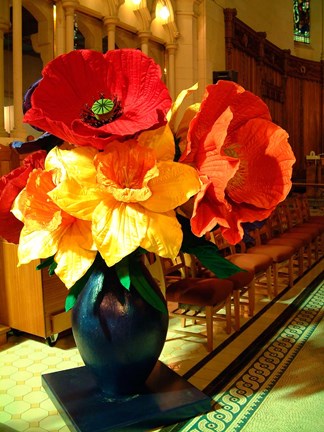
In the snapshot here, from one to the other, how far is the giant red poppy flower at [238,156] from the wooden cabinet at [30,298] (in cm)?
211

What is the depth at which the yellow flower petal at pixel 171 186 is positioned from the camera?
41.7 inches

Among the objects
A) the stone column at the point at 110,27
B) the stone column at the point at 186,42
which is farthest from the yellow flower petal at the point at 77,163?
the stone column at the point at 186,42

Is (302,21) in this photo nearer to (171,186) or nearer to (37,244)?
(171,186)

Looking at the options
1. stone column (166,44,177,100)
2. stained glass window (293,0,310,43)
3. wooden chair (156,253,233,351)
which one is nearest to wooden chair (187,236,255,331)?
wooden chair (156,253,233,351)

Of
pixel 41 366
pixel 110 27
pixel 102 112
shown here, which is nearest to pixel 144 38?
pixel 110 27

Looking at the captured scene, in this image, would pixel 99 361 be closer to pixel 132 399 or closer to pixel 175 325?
pixel 132 399

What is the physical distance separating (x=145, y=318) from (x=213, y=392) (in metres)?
1.18

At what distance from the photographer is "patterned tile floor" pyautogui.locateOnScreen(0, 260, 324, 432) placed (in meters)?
2.11

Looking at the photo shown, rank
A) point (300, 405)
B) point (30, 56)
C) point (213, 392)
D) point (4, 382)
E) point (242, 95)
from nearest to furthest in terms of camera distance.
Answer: point (242, 95) < point (300, 405) < point (213, 392) < point (4, 382) < point (30, 56)

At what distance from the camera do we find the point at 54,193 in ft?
3.41

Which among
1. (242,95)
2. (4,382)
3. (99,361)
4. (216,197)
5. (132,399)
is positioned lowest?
(4,382)

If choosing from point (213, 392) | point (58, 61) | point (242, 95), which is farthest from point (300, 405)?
point (58, 61)

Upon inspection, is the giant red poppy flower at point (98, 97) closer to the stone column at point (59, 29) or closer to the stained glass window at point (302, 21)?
the stone column at point (59, 29)

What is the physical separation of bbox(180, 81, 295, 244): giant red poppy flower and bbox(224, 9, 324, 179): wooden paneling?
7706mm
